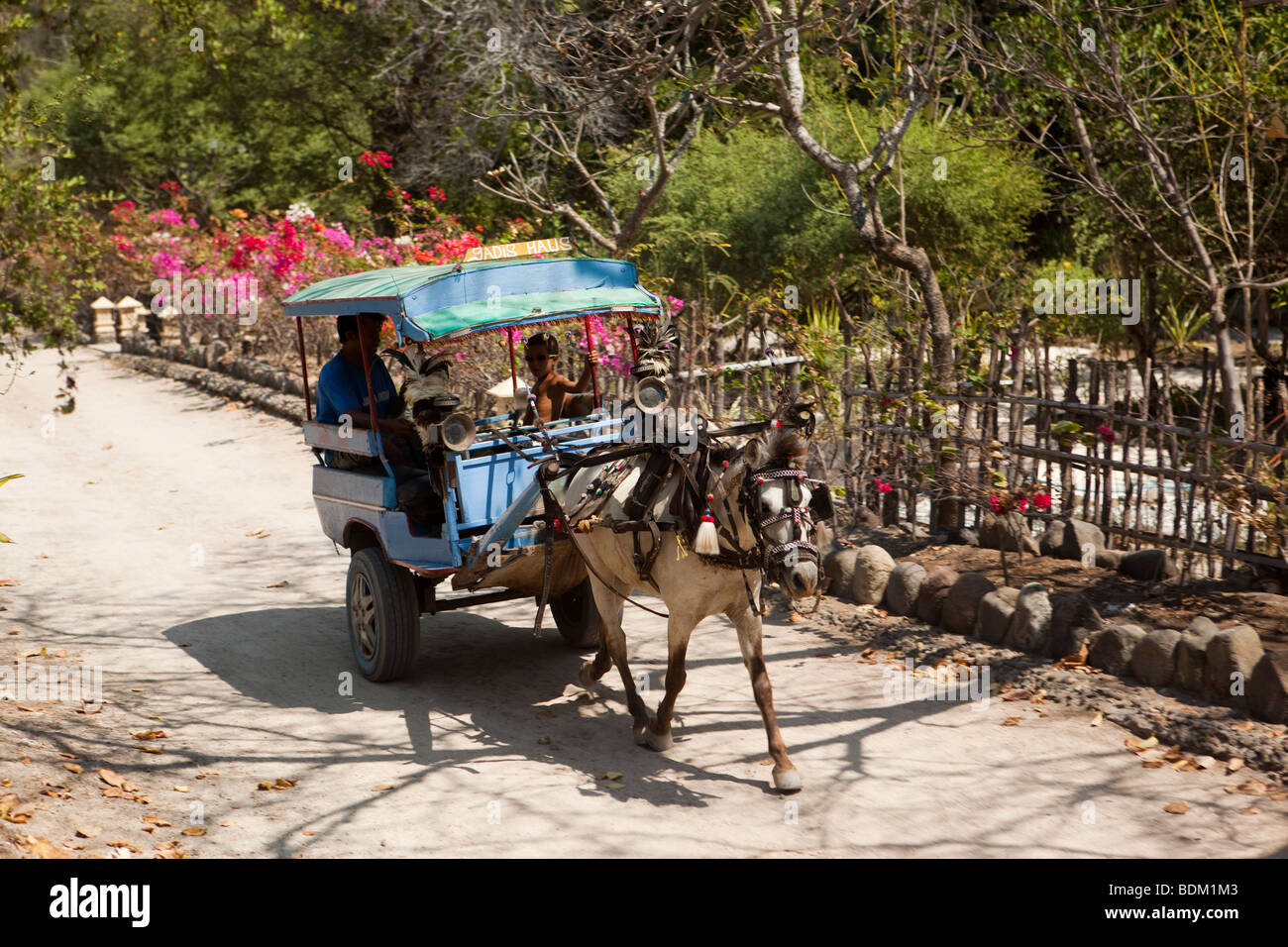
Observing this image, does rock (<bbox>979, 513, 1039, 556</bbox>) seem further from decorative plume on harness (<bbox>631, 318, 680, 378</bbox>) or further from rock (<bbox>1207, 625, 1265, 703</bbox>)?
decorative plume on harness (<bbox>631, 318, 680, 378</bbox>)

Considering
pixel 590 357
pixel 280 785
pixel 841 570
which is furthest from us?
pixel 841 570

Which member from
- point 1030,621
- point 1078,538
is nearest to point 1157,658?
point 1030,621

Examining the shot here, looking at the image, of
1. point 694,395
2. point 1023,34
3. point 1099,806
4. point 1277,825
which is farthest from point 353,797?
point 1023,34

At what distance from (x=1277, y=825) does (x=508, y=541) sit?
4.04 metres

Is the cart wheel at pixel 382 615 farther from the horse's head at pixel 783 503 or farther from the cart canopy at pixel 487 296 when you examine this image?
the horse's head at pixel 783 503

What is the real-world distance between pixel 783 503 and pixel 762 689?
3.43 feet

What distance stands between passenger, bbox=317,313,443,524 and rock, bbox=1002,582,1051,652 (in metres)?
3.69

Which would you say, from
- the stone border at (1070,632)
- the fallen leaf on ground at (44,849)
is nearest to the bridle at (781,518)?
the stone border at (1070,632)

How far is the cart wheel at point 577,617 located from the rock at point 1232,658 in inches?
147

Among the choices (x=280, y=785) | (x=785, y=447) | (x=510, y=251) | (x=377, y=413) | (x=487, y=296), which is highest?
(x=510, y=251)

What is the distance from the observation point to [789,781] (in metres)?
5.84

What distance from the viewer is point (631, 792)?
Result: 19.5ft

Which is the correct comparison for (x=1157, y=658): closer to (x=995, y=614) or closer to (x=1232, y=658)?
(x=1232, y=658)

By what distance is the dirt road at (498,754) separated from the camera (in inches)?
212
